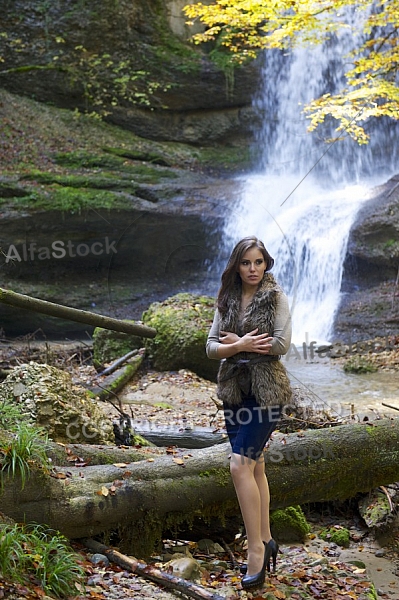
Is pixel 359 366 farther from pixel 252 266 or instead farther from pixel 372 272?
pixel 252 266

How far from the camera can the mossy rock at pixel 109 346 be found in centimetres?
1070

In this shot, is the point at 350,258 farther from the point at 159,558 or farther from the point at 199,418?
the point at 159,558

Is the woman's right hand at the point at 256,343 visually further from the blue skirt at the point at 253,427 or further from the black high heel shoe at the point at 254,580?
the black high heel shoe at the point at 254,580

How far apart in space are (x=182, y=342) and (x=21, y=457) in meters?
6.26

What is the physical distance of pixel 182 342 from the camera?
994 centimetres

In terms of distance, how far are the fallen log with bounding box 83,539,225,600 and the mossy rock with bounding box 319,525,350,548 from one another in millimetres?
2205

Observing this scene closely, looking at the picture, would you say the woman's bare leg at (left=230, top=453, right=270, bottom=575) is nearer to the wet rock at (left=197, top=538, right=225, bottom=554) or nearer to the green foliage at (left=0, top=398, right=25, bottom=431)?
the wet rock at (left=197, top=538, right=225, bottom=554)

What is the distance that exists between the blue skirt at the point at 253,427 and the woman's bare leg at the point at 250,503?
2.1 inches

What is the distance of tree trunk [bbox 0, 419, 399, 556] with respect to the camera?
151 inches

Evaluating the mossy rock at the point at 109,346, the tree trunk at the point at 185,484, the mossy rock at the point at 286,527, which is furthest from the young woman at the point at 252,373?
the mossy rock at the point at 109,346

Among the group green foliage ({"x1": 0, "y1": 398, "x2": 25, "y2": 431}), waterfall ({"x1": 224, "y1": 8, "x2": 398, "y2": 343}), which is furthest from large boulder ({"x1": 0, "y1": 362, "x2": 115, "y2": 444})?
waterfall ({"x1": 224, "y1": 8, "x2": 398, "y2": 343})

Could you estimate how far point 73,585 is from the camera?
3.28 metres

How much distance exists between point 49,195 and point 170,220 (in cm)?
309

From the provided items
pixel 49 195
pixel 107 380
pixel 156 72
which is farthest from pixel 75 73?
pixel 107 380
